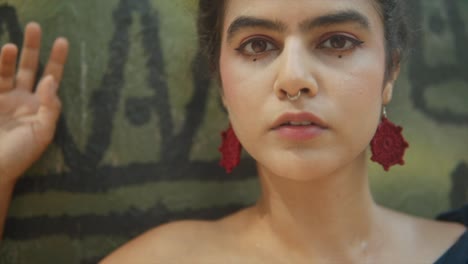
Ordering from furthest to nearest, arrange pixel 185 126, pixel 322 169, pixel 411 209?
pixel 411 209
pixel 185 126
pixel 322 169

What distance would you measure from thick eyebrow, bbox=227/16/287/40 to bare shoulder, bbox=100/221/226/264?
0.45 m

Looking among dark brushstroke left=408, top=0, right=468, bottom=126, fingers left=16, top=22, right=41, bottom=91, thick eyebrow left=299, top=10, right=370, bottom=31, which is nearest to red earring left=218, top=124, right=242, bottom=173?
thick eyebrow left=299, top=10, right=370, bottom=31

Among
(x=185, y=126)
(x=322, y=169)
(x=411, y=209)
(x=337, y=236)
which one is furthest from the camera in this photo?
(x=411, y=209)

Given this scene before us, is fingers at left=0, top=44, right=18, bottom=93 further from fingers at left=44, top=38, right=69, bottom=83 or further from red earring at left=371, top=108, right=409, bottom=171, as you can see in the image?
red earring at left=371, top=108, right=409, bottom=171

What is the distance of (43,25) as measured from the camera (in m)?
1.34

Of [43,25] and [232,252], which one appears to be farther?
[43,25]

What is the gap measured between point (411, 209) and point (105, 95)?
0.91 metres

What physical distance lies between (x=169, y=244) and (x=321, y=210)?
345 mm

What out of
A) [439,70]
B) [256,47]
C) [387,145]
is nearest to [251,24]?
[256,47]

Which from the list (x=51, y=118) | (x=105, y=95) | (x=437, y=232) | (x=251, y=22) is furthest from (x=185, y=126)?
(x=437, y=232)

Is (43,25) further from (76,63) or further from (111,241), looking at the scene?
(111,241)

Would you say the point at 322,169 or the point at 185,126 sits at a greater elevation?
the point at 322,169

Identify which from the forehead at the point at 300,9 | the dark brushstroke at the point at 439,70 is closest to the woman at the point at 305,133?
the forehead at the point at 300,9

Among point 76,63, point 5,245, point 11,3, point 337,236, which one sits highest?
point 11,3
